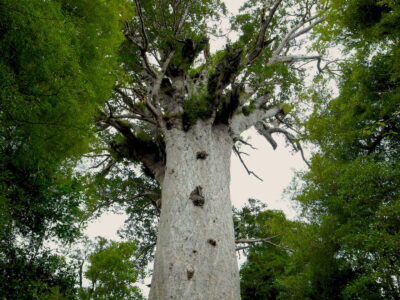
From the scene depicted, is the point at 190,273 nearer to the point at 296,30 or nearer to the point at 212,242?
the point at 212,242

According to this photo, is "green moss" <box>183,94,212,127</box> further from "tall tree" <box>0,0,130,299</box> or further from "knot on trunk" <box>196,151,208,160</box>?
"tall tree" <box>0,0,130,299</box>

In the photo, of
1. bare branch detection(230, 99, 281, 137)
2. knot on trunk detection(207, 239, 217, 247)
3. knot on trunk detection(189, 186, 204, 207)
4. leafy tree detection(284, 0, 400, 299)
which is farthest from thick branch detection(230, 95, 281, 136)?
knot on trunk detection(207, 239, 217, 247)

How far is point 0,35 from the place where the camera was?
2301 mm

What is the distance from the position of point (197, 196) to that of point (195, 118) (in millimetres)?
1817

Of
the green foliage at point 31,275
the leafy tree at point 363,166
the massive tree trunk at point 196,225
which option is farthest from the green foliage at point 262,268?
the green foliage at point 31,275

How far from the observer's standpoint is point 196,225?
12.0ft

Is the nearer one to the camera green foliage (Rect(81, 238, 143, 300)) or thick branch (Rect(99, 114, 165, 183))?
thick branch (Rect(99, 114, 165, 183))

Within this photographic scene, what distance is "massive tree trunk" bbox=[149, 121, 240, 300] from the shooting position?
314 cm

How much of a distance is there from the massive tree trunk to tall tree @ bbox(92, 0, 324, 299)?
0.01m

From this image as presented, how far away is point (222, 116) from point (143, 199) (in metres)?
4.01

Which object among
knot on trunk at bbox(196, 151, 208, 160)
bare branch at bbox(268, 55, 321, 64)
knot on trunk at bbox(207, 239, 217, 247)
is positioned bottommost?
knot on trunk at bbox(207, 239, 217, 247)

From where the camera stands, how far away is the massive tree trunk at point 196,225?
10.3 feet

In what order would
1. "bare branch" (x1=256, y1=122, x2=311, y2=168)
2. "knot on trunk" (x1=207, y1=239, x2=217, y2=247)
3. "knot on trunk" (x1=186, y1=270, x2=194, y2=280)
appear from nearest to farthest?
"knot on trunk" (x1=186, y1=270, x2=194, y2=280) < "knot on trunk" (x1=207, y1=239, x2=217, y2=247) < "bare branch" (x1=256, y1=122, x2=311, y2=168)

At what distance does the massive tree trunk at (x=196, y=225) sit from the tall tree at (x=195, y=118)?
1 cm
